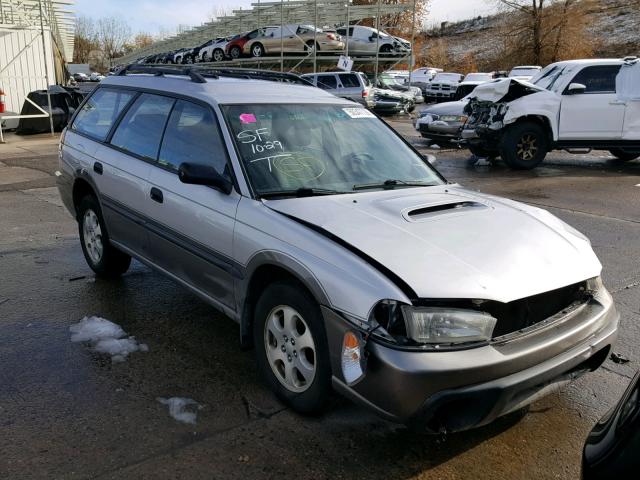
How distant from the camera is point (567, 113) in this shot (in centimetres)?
1146

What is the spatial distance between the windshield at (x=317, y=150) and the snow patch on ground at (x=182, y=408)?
48.0 inches

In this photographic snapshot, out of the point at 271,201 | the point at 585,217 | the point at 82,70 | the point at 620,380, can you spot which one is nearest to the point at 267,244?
the point at 271,201

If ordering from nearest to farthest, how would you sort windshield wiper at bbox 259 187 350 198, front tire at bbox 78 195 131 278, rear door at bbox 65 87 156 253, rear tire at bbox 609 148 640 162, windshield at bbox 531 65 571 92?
windshield wiper at bbox 259 187 350 198 → rear door at bbox 65 87 156 253 → front tire at bbox 78 195 131 278 → windshield at bbox 531 65 571 92 → rear tire at bbox 609 148 640 162

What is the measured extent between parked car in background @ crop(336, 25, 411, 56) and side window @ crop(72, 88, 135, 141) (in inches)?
924

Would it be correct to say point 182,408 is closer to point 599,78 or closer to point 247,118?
point 247,118

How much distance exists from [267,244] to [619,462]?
1.89 metres

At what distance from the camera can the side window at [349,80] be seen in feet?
71.9

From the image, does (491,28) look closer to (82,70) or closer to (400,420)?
(82,70)

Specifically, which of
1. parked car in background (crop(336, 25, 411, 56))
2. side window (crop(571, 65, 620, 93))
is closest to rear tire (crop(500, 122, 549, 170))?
side window (crop(571, 65, 620, 93))

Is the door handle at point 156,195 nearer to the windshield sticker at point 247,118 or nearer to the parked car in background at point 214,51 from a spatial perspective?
the windshield sticker at point 247,118

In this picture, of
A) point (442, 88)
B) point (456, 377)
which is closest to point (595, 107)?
point (456, 377)

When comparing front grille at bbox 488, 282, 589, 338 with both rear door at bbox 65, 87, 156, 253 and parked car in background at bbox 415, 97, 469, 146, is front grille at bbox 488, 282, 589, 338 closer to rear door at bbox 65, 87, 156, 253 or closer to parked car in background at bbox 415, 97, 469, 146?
rear door at bbox 65, 87, 156, 253

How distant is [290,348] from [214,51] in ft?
92.5

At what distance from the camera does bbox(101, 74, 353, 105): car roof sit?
3.84m
